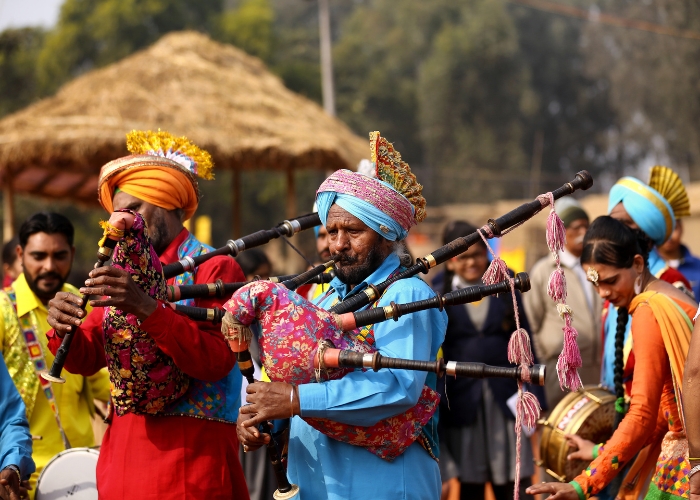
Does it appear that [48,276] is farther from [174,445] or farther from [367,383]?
[367,383]

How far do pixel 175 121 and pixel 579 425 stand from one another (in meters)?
9.65

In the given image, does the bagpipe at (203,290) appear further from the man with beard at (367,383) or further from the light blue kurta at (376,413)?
the light blue kurta at (376,413)

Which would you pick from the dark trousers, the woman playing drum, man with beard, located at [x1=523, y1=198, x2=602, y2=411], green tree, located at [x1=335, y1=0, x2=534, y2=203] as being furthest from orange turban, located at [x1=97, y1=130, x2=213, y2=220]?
green tree, located at [x1=335, y1=0, x2=534, y2=203]

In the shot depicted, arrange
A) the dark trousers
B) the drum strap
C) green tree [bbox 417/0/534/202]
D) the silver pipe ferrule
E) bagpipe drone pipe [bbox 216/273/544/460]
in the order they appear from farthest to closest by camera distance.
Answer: green tree [bbox 417/0/534/202] < the dark trousers < the drum strap < the silver pipe ferrule < bagpipe drone pipe [bbox 216/273/544/460]

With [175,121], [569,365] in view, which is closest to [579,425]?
[569,365]

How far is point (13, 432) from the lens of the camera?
13.0ft

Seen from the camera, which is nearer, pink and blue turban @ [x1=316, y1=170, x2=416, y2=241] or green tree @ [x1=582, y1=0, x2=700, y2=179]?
pink and blue turban @ [x1=316, y1=170, x2=416, y2=241]

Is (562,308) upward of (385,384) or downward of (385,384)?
upward

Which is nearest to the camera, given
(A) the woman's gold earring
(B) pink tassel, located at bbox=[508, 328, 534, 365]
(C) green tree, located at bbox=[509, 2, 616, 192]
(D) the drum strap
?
(B) pink tassel, located at bbox=[508, 328, 534, 365]

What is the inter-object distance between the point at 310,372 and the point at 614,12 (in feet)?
158

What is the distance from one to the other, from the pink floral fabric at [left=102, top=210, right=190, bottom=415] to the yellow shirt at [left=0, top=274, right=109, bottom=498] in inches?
54.0

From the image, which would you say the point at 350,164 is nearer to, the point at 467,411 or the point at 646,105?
the point at 467,411

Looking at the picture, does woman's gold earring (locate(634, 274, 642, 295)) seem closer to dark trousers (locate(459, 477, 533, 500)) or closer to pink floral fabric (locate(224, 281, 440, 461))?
pink floral fabric (locate(224, 281, 440, 461))

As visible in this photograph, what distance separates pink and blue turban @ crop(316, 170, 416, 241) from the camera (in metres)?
3.34
